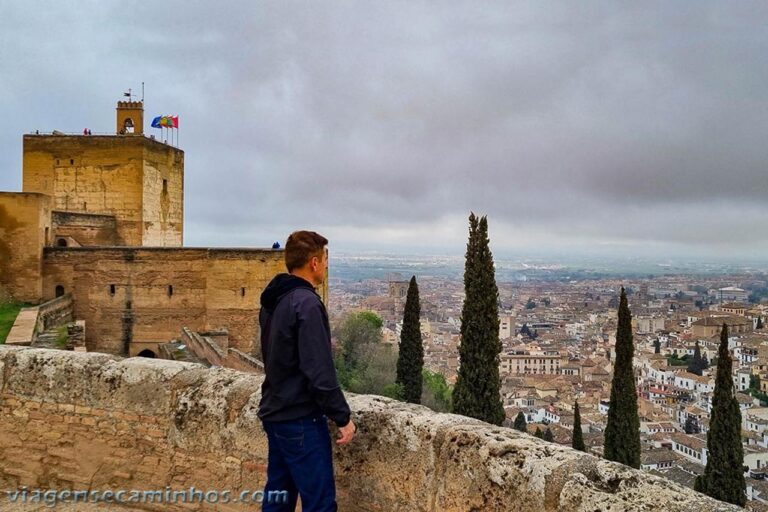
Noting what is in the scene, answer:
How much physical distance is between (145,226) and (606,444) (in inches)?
863

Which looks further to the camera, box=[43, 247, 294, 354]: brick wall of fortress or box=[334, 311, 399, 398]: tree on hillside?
box=[334, 311, 399, 398]: tree on hillside

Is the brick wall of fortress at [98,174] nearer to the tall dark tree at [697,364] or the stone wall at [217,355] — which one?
the stone wall at [217,355]

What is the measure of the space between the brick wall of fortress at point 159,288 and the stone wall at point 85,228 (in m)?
2.64

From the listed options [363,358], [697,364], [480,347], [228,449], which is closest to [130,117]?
[363,358]

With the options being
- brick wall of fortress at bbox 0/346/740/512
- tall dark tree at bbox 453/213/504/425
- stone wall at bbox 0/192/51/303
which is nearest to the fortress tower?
stone wall at bbox 0/192/51/303

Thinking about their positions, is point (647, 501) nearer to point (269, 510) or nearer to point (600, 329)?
point (269, 510)

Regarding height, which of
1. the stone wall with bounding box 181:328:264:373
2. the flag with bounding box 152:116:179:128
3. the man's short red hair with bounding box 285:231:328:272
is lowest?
the stone wall with bounding box 181:328:264:373

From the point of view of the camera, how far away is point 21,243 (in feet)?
67.8

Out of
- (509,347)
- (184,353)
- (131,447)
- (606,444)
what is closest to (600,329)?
(509,347)

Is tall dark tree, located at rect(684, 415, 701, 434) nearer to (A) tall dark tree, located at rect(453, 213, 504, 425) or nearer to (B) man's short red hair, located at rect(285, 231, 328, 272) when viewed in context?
(A) tall dark tree, located at rect(453, 213, 504, 425)

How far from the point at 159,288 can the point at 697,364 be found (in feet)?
298

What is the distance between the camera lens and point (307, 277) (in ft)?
9.43

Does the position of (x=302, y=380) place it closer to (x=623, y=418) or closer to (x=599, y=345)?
(x=623, y=418)

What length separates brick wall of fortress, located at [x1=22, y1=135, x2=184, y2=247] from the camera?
92.1 ft
